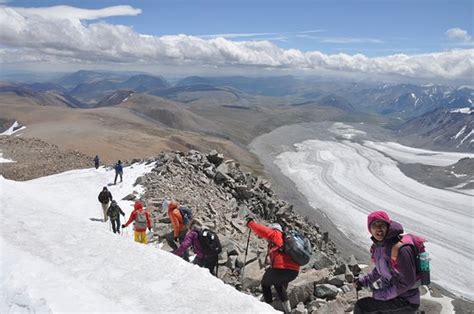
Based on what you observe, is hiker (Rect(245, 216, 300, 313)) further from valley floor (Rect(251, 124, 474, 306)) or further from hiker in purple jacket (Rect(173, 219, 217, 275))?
valley floor (Rect(251, 124, 474, 306))

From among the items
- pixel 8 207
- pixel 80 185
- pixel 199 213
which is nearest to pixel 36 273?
pixel 8 207

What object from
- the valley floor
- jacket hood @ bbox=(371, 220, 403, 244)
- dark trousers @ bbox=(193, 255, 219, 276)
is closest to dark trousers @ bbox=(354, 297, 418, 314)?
jacket hood @ bbox=(371, 220, 403, 244)

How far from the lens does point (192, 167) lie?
36344 millimetres

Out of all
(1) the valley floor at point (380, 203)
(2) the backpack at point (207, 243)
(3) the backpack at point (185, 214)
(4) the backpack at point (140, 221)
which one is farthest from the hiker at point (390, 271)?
(1) the valley floor at point (380, 203)

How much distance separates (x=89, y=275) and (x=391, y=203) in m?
115

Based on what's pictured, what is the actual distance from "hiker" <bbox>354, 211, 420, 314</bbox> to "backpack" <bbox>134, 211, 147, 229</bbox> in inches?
477

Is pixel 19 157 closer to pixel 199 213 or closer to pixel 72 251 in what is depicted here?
pixel 199 213

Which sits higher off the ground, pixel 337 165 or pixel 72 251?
pixel 72 251

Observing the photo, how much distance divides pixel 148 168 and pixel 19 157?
86.6 ft

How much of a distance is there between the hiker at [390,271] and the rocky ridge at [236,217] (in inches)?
220

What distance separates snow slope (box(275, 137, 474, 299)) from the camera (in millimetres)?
74625

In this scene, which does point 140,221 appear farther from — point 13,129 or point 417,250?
point 13,129

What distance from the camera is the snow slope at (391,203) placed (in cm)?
7462

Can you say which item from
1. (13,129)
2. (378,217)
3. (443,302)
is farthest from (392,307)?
(13,129)
